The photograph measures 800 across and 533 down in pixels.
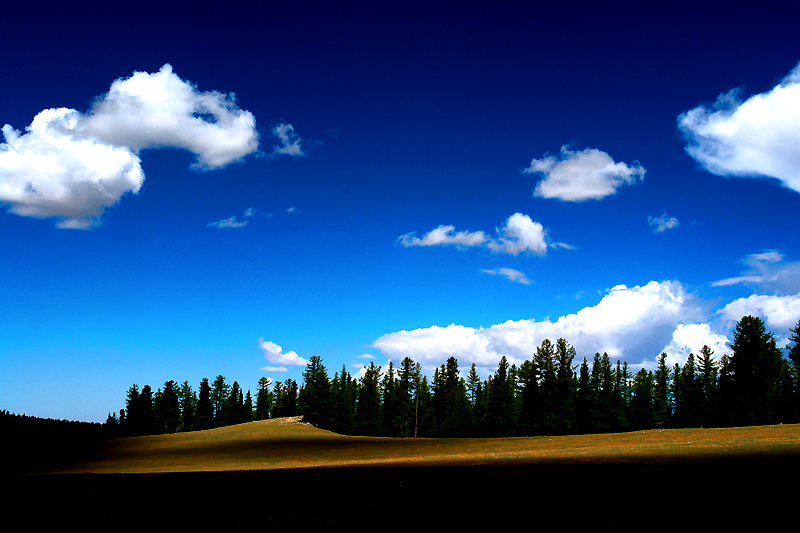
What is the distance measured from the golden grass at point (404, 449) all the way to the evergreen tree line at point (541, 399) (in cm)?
3969

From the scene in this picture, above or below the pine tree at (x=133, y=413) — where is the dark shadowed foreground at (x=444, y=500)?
above

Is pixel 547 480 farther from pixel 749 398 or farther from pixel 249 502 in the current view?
pixel 749 398

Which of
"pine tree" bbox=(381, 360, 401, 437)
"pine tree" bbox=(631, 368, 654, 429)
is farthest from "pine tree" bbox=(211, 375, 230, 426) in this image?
"pine tree" bbox=(631, 368, 654, 429)

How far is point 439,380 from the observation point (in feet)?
465

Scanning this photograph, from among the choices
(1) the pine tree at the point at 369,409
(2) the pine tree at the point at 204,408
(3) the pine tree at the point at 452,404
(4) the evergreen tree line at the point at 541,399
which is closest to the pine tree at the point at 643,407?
(4) the evergreen tree line at the point at 541,399

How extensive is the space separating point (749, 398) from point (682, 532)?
100 m

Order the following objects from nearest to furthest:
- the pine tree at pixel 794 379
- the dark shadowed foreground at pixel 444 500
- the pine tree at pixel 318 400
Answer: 1. the dark shadowed foreground at pixel 444 500
2. the pine tree at pixel 794 379
3. the pine tree at pixel 318 400

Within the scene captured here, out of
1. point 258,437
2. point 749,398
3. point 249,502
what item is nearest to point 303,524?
point 249,502

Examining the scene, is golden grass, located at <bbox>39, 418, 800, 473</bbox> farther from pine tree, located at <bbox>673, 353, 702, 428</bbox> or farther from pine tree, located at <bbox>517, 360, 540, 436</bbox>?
pine tree, located at <bbox>673, 353, 702, 428</bbox>

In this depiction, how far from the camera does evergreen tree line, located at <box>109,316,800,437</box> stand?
93625 millimetres

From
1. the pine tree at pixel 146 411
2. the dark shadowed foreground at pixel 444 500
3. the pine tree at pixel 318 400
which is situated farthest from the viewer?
the pine tree at pixel 146 411

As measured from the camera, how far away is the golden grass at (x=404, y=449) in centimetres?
3875

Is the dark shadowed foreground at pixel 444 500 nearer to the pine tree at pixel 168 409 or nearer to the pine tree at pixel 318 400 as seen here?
the pine tree at pixel 318 400

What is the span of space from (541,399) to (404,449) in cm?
6732
